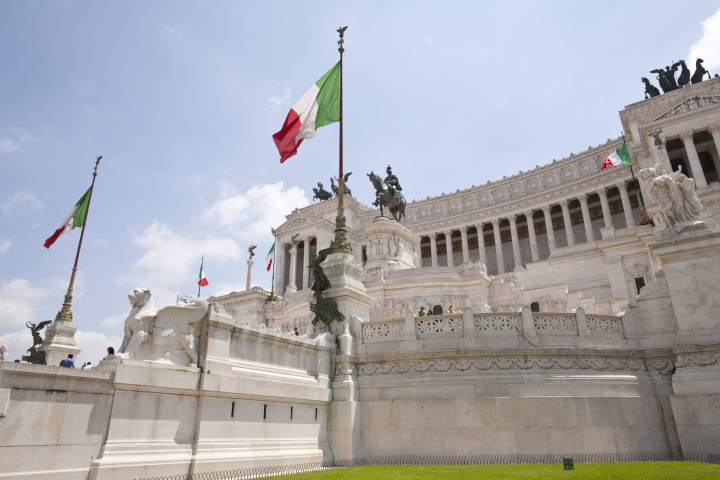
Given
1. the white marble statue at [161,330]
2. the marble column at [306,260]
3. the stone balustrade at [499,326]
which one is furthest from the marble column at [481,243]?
the white marble statue at [161,330]

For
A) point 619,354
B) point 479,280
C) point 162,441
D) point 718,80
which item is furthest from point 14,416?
point 718,80

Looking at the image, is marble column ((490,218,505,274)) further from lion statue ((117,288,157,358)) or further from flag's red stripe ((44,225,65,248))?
lion statue ((117,288,157,358))

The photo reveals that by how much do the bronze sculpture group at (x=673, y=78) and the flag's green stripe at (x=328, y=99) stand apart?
181ft

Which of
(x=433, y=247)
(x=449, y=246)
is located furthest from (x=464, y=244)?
(x=433, y=247)

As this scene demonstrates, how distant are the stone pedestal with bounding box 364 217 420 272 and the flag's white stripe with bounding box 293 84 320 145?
2260 centimetres

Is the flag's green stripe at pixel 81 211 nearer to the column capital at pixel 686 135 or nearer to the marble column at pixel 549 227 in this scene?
the marble column at pixel 549 227

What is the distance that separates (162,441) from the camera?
10945 millimetres

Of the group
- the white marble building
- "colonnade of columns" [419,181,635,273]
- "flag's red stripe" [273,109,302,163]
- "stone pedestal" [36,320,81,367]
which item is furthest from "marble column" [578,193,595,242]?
"stone pedestal" [36,320,81,367]

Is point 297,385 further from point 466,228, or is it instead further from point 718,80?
point 466,228

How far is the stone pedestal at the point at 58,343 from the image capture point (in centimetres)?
2514

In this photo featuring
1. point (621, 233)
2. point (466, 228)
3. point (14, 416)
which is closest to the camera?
point (14, 416)

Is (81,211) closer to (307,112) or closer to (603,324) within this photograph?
(307,112)

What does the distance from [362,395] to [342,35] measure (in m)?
15.3

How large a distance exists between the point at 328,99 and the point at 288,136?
7.90 ft
